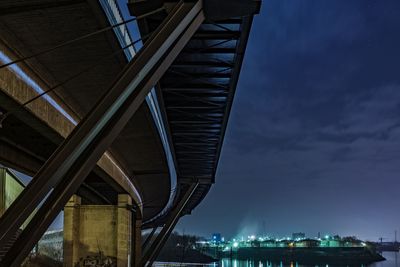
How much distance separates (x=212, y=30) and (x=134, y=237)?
37.2m

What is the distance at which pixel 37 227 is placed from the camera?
29.1ft

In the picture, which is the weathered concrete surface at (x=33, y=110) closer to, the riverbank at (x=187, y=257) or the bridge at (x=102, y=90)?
the bridge at (x=102, y=90)

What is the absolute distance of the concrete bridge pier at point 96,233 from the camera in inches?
1382

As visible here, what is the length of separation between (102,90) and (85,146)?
8.33 m

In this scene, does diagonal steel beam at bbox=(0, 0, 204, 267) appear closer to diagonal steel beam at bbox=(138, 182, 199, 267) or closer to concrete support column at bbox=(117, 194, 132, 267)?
concrete support column at bbox=(117, 194, 132, 267)

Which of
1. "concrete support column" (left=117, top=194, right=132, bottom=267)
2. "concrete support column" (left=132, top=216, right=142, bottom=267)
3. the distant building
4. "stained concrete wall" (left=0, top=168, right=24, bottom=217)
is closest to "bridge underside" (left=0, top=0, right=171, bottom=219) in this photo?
"stained concrete wall" (left=0, top=168, right=24, bottom=217)

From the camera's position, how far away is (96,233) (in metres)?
36.3

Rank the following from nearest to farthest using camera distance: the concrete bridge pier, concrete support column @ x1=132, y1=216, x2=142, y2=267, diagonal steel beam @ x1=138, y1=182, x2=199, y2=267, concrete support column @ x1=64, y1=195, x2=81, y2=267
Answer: concrete support column @ x1=64, y1=195, x2=81, y2=267
the concrete bridge pier
diagonal steel beam @ x1=138, y1=182, x2=199, y2=267
concrete support column @ x1=132, y1=216, x2=142, y2=267

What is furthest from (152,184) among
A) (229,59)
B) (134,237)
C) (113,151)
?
(229,59)

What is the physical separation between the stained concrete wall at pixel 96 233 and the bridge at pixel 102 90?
26.5 inches

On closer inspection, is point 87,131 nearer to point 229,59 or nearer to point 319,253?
point 229,59

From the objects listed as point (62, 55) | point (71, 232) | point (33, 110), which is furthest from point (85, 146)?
A: point (71, 232)

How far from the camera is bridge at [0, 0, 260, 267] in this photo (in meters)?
8.90

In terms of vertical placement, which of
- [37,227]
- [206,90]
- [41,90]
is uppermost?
[206,90]
